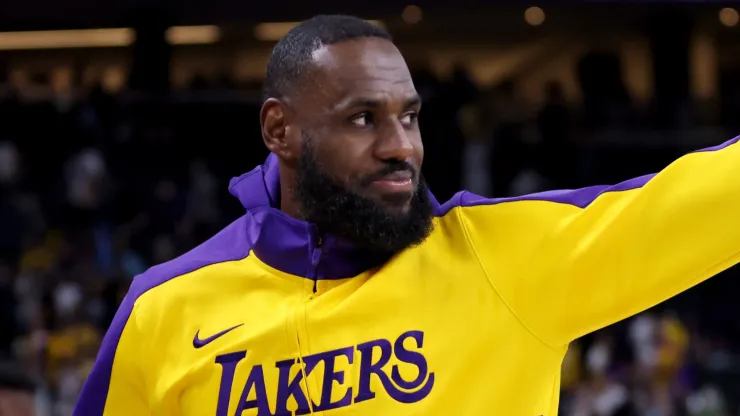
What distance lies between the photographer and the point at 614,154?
31.7 ft

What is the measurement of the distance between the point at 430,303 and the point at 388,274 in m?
0.10

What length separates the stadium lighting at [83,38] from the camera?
1347 centimetres

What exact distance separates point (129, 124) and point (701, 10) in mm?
5608

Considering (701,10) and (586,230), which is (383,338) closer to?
(586,230)

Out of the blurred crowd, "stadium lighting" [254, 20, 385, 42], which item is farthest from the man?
"stadium lighting" [254, 20, 385, 42]

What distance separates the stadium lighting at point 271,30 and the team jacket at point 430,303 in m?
10.4

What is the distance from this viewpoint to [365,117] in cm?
233

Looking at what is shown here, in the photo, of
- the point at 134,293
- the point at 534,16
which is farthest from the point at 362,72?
the point at 534,16

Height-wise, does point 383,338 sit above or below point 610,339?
above

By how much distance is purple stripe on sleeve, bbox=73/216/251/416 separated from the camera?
2.59 metres

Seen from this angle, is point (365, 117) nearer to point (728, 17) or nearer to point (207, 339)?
point (207, 339)

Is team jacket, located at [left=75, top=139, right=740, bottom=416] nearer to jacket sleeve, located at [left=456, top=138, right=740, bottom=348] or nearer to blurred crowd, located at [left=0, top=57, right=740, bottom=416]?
jacket sleeve, located at [left=456, top=138, right=740, bottom=348]

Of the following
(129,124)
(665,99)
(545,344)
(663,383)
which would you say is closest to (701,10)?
(665,99)

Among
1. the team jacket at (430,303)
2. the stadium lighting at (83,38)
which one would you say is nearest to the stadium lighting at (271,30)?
the stadium lighting at (83,38)
